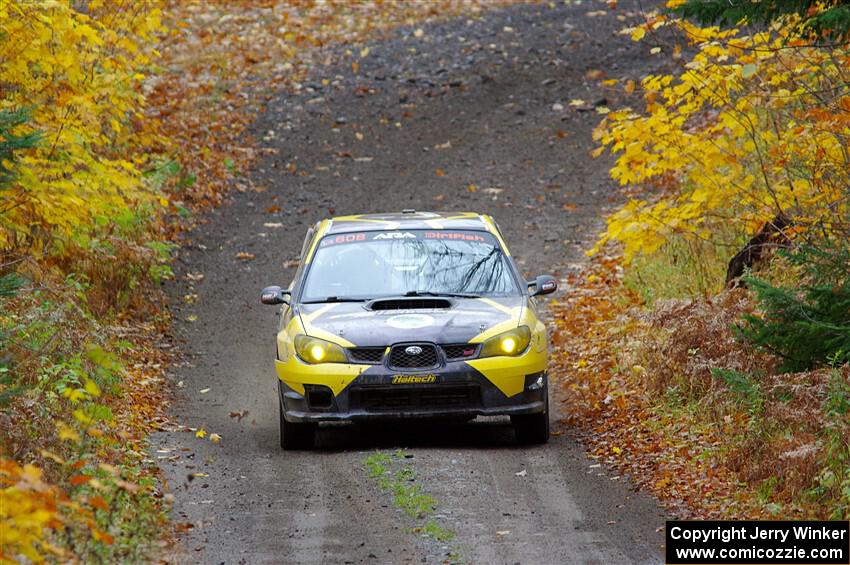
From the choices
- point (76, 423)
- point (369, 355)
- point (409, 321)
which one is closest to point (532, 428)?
point (409, 321)

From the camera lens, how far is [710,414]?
1006 cm

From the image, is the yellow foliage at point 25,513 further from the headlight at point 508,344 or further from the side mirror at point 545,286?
the side mirror at point 545,286

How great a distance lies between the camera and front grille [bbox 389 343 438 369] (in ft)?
32.3

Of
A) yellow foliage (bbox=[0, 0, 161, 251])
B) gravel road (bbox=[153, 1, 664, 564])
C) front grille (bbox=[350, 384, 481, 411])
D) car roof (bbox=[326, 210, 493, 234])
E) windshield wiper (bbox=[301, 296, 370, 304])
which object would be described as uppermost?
yellow foliage (bbox=[0, 0, 161, 251])

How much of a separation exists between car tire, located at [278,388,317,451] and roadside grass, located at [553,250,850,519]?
238 cm

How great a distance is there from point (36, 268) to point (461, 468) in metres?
5.31

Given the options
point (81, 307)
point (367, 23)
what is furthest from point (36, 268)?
point (367, 23)

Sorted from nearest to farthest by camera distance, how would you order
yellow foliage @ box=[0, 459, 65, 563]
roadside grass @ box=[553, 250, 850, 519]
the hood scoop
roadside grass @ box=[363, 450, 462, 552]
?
yellow foliage @ box=[0, 459, 65, 563] → roadside grass @ box=[363, 450, 462, 552] → roadside grass @ box=[553, 250, 850, 519] → the hood scoop

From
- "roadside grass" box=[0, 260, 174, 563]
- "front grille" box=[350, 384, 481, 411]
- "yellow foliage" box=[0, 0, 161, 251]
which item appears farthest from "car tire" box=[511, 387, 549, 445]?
"yellow foliage" box=[0, 0, 161, 251]

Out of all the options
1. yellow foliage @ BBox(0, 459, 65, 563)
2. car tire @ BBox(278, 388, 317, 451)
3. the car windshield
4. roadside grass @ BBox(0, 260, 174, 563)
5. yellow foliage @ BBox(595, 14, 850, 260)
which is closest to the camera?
yellow foliage @ BBox(0, 459, 65, 563)

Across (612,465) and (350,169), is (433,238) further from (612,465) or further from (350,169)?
(350,169)

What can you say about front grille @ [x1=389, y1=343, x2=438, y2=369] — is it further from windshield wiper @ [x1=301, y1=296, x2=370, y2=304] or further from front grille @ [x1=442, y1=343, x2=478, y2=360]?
windshield wiper @ [x1=301, y1=296, x2=370, y2=304]

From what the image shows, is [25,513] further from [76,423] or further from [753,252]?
[753,252]

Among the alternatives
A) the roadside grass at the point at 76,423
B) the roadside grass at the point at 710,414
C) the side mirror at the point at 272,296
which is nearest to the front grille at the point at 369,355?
the side mirror at the point at 272,296
